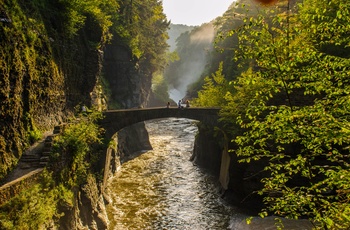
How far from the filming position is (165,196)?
26.0 metres

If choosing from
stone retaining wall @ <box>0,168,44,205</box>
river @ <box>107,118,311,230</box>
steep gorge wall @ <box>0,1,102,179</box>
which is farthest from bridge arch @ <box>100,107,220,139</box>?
stone retaining wall @ <box>0,168,44,205</box>

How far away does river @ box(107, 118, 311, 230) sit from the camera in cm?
2073

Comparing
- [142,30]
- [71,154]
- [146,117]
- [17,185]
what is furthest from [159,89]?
[17,185]

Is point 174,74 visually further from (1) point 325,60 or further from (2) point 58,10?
(1) point 325,60

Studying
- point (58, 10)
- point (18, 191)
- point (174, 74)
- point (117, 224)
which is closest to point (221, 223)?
point (117, 224)

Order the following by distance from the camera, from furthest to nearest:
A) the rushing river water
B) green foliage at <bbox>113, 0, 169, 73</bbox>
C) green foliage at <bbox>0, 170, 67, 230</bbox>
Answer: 1. green foliage at <bbox>113, 0, 169, 73</bbox>
2. the rushing river water
3. green foliage at <bbox>0, 170, 67, 230</bbox>

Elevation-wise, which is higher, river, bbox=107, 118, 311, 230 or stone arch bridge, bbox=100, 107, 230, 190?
stone arch bridge, bbox=100, 107, 230, 190

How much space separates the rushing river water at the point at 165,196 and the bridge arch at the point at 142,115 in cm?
650

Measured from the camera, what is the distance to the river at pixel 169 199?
68.0ft

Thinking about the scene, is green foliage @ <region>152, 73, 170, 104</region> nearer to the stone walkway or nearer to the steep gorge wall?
the steep gorge wall

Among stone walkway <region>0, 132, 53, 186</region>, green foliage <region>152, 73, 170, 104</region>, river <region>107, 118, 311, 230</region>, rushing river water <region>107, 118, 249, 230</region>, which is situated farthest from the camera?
green foliage <region>152, 73, 170, 104</region>

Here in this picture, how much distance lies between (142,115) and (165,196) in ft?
26.7

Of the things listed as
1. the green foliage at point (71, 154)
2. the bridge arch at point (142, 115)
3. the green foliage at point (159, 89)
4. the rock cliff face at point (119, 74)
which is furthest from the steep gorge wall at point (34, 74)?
the green foliage at point (159, 89)

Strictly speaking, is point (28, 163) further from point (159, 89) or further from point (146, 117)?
point (159, 89)
